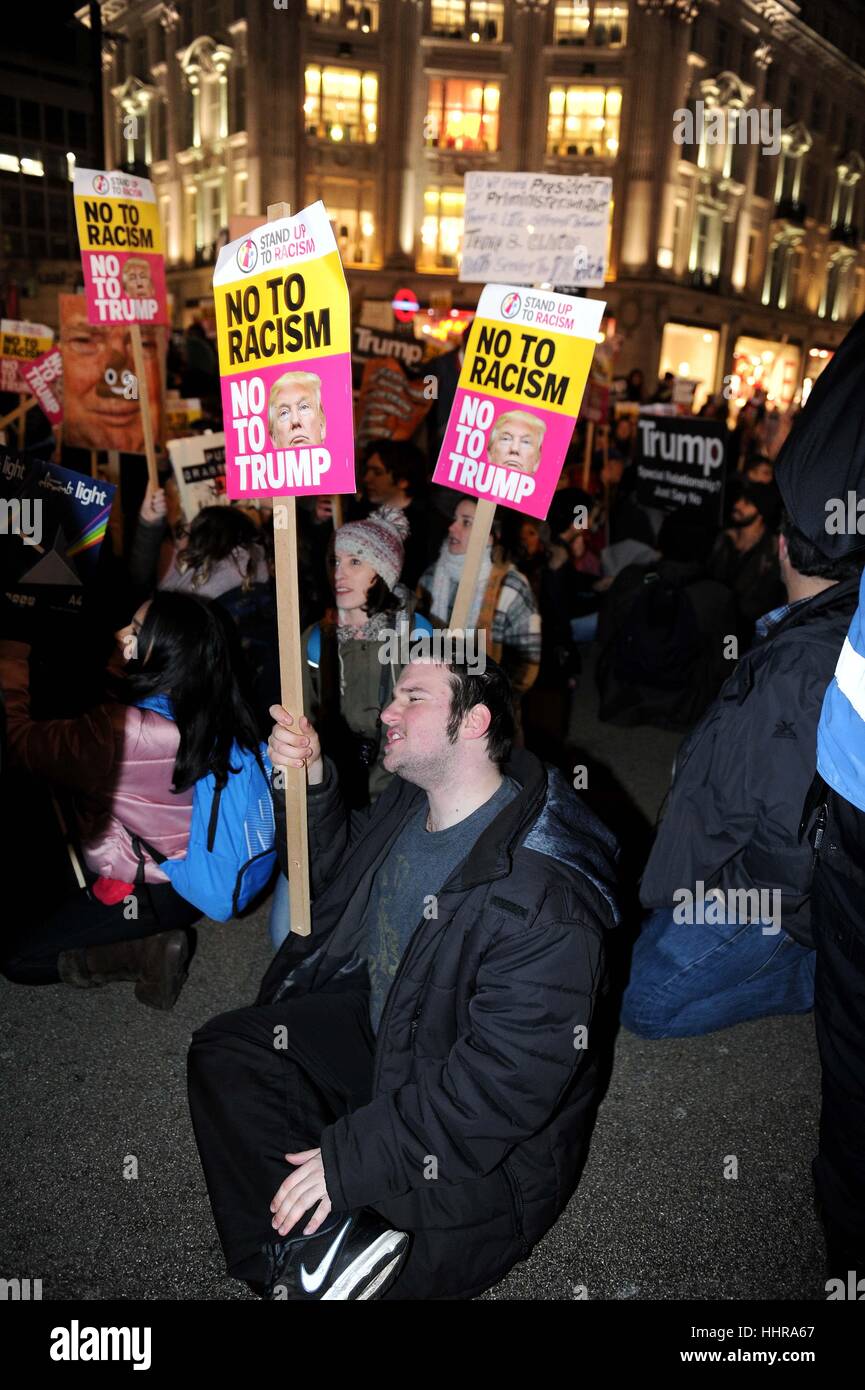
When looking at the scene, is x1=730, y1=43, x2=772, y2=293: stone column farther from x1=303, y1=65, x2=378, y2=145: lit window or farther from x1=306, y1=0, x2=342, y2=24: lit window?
Result: x1=306, y1=0, x2=342, y2=24: lit window

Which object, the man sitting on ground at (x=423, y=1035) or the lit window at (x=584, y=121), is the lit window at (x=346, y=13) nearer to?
the lit window at (x=584, y=121)

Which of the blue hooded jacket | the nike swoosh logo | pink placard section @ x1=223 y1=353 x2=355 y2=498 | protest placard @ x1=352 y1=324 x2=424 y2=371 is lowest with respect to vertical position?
the nike swoosh logo

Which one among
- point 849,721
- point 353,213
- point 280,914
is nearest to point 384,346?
point 280,914

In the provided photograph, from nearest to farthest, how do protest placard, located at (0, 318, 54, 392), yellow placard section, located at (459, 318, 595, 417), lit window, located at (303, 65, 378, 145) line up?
yellow placard section, located at (459, 318, 595, 417) < protest placard, located at (0, 318, 54, 392) < lit window, located at (303, 65, 378, 145)

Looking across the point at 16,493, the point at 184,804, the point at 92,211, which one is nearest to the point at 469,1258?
the point at 184,804

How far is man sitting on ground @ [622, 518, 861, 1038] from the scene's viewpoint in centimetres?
290

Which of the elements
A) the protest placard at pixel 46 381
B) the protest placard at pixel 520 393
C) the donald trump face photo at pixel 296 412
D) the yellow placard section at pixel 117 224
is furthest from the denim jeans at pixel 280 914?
the protest placard at pixel 46 381

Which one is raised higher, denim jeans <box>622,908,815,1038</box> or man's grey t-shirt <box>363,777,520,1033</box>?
man's grey t-shirt <box>363,777,520,1033</box>

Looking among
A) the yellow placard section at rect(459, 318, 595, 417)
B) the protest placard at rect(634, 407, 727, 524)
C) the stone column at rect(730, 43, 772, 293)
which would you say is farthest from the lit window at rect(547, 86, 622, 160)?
the yellow placard section at rect(459, 318, 595, 417)

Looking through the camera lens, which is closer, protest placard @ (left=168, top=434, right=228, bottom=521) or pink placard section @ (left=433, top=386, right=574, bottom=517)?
pink placard section @ (left=433, top=386, right=574, bottom=517)

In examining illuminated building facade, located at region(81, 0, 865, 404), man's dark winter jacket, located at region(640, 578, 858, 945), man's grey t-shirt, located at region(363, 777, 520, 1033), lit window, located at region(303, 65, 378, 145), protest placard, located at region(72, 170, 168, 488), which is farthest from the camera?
lit window, located at region(303, 65, 378, 145)

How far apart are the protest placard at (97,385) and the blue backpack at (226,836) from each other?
3.75 metres

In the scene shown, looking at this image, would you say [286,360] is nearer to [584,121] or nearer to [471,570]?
[471,570]
